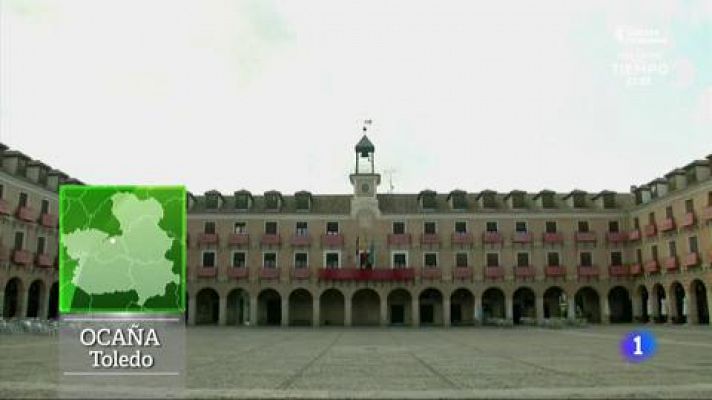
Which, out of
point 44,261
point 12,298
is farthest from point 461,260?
point 12,298

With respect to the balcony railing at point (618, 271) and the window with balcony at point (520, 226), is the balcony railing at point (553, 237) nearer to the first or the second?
the window with balcony at point (520, 226)

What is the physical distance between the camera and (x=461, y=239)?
194 feet

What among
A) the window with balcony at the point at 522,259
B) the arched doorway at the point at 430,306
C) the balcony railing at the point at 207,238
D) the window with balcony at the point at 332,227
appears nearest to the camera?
the window with balcony at the point at 522,259

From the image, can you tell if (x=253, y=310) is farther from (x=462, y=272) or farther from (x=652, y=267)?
(x=652, y=267)

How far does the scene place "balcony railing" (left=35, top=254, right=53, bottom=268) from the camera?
4831 cm

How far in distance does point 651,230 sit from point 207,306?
136 feet

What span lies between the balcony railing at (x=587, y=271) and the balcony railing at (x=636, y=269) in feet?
9.99

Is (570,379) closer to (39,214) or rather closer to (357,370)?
(357,370)

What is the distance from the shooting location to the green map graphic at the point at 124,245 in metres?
14.5

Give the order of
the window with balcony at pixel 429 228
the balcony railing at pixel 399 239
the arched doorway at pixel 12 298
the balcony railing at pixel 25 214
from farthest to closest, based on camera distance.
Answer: the window with balcony at pixel 429 228
the balcony railing at pixel 399 239
the arched doorway at pixel 12 298
the balcony railing at pixel 25 214

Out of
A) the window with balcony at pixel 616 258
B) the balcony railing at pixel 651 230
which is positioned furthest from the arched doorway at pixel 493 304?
the balcony railing at pixel 651 230

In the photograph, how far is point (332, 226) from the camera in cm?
6031

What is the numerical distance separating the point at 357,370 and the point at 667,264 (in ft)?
138

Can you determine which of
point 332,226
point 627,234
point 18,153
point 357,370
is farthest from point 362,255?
point 357,370
